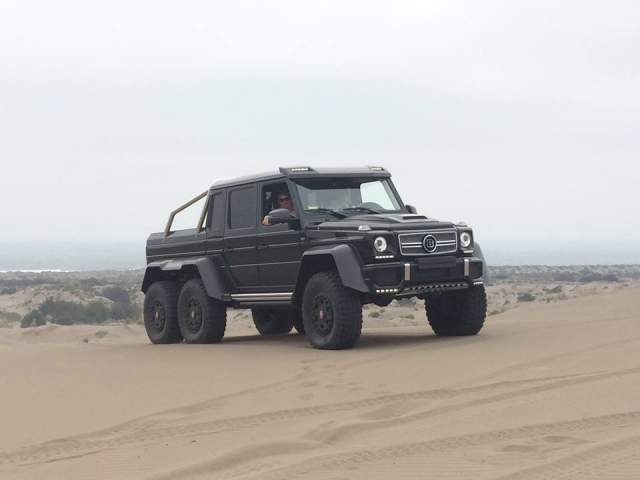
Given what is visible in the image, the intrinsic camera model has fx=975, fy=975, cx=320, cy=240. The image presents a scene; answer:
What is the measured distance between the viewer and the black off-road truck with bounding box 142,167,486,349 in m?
10.0

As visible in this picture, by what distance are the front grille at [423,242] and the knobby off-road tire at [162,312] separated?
13.3 feet

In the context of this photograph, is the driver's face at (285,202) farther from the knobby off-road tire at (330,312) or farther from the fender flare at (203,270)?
the fender flare at (203,270)

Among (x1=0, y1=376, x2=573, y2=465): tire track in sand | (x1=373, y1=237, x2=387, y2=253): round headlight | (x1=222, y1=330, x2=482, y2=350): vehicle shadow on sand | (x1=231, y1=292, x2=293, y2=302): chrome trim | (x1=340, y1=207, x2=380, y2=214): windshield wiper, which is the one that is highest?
(x1=340, y1=207, x2=380, y2=214): windshield wiper

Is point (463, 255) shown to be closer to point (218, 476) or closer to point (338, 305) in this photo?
point (338, 305)

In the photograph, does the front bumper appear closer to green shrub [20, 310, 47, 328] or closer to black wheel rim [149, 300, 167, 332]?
black wheel rim [149, 300, 167, 332]

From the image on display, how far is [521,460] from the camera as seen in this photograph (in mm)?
4961

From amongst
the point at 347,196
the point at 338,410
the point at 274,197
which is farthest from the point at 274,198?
the point at 338,410

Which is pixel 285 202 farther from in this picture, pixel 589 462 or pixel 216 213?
pixel 589 462

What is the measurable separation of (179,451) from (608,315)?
864 cm

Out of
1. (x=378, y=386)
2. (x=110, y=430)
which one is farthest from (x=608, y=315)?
(x=110, y=430)

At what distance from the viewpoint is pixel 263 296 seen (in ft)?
37.8

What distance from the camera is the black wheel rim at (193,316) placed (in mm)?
12359

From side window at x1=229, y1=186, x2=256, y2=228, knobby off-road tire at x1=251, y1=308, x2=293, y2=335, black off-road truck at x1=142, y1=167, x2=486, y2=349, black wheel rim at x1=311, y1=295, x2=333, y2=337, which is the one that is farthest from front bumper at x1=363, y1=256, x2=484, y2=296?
knobby off-road tire at x1=251, y1=308, x2=293, y2=335

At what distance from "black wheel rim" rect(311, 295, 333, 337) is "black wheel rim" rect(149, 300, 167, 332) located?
3307mm
